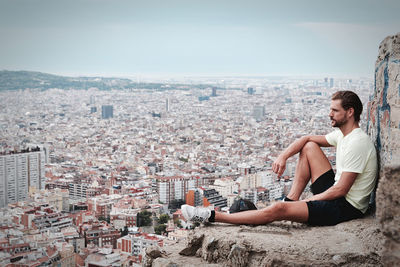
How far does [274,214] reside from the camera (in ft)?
5.80

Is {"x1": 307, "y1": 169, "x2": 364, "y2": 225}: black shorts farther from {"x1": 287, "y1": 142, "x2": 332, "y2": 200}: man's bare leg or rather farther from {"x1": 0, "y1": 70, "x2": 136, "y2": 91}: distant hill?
{"x1": 0, "y1": 70, "x2": 136, "y2": 91}: distant hill

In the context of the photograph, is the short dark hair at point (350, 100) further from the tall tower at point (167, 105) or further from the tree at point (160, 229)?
the tall tower at point (167, 105)

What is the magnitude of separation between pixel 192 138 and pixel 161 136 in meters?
1.69

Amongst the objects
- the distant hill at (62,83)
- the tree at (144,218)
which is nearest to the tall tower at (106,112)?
the distant hill at (62,83)

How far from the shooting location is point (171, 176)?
15.7 meters

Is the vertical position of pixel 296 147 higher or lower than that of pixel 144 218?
higher

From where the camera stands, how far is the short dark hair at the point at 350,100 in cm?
179

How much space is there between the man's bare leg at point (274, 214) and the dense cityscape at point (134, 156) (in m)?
0.24

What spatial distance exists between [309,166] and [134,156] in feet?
62.3

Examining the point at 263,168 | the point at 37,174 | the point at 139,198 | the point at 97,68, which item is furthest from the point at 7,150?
the point at 97,68

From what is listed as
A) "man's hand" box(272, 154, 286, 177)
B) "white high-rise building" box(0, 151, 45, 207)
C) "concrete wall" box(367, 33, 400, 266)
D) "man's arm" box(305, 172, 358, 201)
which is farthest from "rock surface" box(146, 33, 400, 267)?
"white high-rise building" box(0, 151, 45, 207)

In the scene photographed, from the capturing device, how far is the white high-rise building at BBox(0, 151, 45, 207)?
14633mm

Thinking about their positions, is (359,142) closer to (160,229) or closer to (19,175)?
(160,229)

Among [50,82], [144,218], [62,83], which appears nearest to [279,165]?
[144,218]
